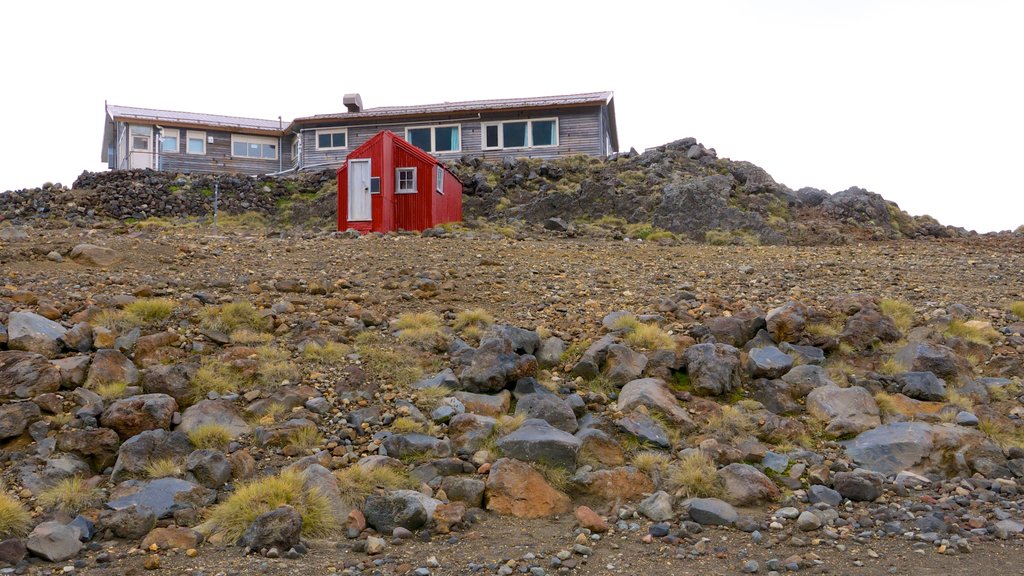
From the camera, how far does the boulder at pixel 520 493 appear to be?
6293mm

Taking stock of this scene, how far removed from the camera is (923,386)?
27.5 ft

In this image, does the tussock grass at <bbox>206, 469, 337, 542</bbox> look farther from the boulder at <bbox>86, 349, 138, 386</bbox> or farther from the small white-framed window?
the small white-framed window

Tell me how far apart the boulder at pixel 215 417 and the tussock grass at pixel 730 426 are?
460 centimetres

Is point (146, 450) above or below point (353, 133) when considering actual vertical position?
below

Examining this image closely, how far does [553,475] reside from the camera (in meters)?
6.68

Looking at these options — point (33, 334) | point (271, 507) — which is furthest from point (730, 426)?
point (33, 334)

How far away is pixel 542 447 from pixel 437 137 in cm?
3228

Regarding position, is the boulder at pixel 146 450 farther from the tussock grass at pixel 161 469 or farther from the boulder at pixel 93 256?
the boulder at pixel 93 256

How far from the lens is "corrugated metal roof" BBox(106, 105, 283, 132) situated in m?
40.4

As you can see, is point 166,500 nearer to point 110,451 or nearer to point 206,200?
point 110,451

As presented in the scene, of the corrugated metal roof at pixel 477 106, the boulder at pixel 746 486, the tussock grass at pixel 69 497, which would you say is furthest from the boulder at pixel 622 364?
the corrugated metal roof at pixel 477 106

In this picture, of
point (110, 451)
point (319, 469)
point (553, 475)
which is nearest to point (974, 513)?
point (553, 475)

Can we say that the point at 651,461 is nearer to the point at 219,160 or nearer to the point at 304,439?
the point at 304,439

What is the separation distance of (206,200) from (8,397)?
29999 mm
